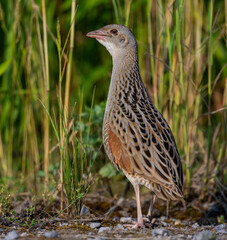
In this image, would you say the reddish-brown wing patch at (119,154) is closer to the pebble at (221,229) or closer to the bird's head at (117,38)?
the pebble at (221,229)

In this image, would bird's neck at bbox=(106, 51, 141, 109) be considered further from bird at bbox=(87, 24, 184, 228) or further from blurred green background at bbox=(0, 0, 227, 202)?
blurred green background at bbox=(0, 0, 227, 202)

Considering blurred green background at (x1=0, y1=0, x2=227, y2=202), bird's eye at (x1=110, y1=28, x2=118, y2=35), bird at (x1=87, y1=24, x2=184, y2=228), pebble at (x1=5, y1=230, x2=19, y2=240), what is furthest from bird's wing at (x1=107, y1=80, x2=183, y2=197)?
pebble at (x1=5, y1=230, x2=19, y2=240)

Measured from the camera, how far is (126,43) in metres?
5.06

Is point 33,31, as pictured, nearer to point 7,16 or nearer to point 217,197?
point 7,16

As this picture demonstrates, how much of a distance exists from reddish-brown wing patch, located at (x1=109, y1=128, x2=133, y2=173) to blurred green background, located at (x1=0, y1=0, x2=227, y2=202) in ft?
0.76

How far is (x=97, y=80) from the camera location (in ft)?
25.3

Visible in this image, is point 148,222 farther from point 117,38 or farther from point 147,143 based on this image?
point 117,38

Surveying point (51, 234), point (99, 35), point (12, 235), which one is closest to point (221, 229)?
point (51, 234)

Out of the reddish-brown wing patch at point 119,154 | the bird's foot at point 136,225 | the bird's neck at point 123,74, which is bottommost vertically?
the bird's foot at point 136,225

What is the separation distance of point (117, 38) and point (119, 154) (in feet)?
4.33

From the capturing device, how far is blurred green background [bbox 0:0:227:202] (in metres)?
5.42

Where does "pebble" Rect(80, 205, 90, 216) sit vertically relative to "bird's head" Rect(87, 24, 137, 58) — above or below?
below

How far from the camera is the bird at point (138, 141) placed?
425 cm

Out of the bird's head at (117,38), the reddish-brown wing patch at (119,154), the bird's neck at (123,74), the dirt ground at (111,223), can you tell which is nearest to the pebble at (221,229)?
the dirt ground at (111,223)
